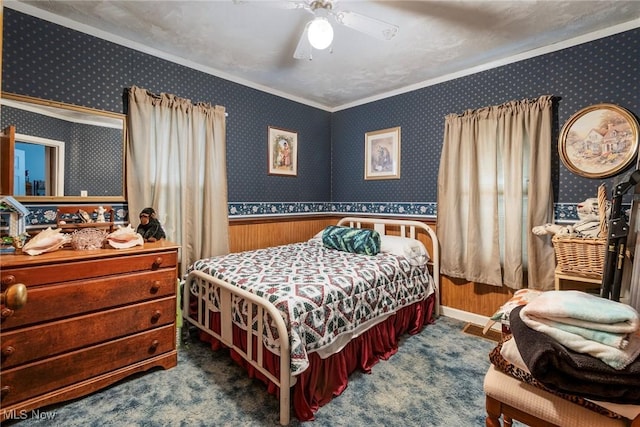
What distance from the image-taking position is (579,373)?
858 mm

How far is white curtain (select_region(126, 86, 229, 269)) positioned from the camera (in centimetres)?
253

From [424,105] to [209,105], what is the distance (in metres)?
2.27

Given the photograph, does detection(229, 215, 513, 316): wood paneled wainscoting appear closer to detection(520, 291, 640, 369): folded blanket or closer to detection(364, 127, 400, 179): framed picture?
detection(364, 127, 400, 179): framed picture

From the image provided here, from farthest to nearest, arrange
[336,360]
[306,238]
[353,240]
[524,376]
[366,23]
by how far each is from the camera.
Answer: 1. [306,238]
2. [353,240]
3. [336,360]
4. [366,23]
5. [524,376]

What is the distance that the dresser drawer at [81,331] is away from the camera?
164 cm

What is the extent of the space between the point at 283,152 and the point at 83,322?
2.56 meters

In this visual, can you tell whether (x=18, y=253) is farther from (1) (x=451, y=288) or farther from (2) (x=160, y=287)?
(1) (x=451, y=288)

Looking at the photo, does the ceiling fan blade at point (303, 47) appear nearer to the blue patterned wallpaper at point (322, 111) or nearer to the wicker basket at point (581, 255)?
the blue patterned wallpaper at point (322, 111)

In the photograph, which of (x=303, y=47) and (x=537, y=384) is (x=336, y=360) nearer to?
(x=537, y=384)

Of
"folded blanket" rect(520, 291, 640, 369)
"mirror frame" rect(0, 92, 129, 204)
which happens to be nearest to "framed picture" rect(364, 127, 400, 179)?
"mirror frame" rect(0, 92, 129, 204)

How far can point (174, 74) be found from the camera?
280cm

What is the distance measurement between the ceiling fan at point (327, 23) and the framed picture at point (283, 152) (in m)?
1.68

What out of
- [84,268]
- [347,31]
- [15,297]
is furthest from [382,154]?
[15,297]

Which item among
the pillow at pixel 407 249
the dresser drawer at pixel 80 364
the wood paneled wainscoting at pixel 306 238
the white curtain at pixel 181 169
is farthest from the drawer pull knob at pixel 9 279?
the pillow at pixel 407 249
